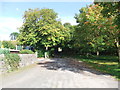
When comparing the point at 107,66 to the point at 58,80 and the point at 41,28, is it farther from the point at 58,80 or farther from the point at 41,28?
the point at 41,28

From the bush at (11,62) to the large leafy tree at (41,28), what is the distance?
1123cm

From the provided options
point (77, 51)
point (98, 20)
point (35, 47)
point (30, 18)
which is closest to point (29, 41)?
point (35, 47)

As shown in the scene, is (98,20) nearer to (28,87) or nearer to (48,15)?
(28,87)

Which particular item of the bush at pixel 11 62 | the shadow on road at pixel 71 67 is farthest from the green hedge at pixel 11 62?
the shadow on road at pixel 71 67

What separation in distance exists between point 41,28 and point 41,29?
188mm

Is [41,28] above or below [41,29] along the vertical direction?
above

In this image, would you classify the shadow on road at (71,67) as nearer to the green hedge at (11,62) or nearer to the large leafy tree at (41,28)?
the green hedge at (11,62)

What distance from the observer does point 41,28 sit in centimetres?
1956

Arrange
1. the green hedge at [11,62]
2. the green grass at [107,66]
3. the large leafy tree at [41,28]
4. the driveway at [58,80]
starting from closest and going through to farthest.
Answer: the driveway at [58,80]
the green hedge at [11,62]
the green grass at [107,66]
the large leafy tree at [41,28]

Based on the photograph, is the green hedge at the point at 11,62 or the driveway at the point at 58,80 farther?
the green hedge at the point at 11,62

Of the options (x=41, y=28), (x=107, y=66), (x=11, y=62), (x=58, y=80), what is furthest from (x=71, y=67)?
(x=41, y=28)

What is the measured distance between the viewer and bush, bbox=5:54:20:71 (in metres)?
7.68

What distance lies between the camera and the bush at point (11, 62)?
768 centimetres

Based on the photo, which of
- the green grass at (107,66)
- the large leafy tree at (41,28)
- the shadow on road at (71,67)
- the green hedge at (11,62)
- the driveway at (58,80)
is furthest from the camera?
the large leafy tree at (41,28)
